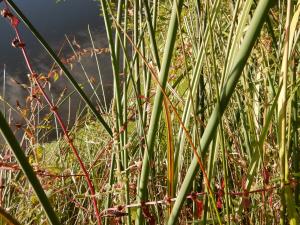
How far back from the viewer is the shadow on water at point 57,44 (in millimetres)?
4257

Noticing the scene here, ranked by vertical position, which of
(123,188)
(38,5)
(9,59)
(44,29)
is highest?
(38,5)

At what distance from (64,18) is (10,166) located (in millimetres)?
6151

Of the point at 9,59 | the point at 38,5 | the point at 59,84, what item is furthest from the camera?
the point at 38,5

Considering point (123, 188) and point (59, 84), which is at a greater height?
point (59, 84)

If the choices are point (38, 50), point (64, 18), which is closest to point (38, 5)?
point (64, 18)

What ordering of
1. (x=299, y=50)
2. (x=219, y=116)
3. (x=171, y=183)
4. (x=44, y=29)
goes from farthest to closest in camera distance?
(x=44, y=29) → (x=299, y=50) → (x=171, y=183) → (x=219, y=116)

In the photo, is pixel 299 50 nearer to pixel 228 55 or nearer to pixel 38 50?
pixel 228 55

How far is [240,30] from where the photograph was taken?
39 cm

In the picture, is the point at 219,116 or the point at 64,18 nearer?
the point at 219,116

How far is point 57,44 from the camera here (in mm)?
5469

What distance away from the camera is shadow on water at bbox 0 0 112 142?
4257 mm

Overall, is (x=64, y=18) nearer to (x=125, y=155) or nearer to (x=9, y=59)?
(x=9, y=59)

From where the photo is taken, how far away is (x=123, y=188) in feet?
1.67

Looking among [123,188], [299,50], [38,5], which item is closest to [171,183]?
[123,188]
